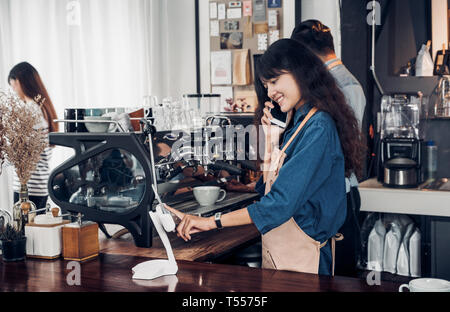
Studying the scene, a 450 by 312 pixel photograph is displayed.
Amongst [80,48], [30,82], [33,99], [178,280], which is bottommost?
[178,280]

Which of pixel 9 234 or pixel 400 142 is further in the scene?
pixel 400 142

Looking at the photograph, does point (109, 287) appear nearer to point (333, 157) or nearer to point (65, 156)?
point (333, 157)

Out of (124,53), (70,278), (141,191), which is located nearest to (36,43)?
(124,53)

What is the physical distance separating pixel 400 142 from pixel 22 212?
2.42 metres

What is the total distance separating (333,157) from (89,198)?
105 cm

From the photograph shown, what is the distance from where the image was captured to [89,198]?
7.46 ft

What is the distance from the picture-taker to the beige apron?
74.2 inches

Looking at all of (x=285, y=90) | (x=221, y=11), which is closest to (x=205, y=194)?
(x=285, y=90)

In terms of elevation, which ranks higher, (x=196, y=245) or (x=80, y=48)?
(x=80, y=48)

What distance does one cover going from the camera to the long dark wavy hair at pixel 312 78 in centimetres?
184

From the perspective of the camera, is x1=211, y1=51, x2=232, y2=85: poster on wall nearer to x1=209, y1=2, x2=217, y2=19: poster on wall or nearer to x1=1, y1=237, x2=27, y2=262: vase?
x1=209, y1=2, x2=217, y2=19: poster on wall

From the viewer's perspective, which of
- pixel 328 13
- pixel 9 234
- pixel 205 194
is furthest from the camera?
pixel 328 13

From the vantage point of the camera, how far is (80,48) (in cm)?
446

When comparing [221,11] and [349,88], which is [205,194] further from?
[221,11]
